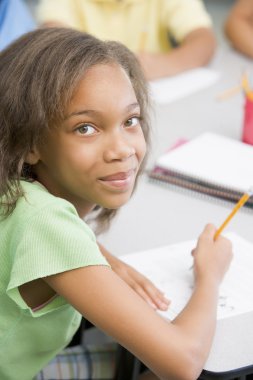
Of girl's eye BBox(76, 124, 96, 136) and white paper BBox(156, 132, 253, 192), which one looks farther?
white paper BBox(156, 132, 253, 192)

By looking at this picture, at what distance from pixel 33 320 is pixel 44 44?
43 cm

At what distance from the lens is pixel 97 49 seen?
1.00 metres

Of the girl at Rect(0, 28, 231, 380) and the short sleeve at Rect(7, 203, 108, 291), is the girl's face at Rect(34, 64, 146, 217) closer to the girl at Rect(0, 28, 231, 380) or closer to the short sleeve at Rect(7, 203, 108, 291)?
the girl at Rect(0, 28, 231, 380)

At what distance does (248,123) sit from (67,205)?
0.76m

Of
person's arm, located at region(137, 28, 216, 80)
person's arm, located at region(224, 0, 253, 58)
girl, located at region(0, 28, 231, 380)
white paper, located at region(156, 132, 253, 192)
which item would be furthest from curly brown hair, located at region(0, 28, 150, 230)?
person's arm, located at region(224, 0, 253, 58)

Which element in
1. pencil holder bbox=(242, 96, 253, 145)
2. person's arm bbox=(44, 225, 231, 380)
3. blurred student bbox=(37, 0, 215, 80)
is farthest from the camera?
blurred student bbox=(37, 0, 215, 80)

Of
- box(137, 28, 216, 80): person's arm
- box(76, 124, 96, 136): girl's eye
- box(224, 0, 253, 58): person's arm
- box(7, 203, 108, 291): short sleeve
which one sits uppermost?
box(76, 124, 96, 136): girl's eye

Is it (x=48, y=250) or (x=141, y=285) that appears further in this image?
(x=141, y=285)

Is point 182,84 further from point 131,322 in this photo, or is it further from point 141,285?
point 131,322

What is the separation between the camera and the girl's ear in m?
1.00

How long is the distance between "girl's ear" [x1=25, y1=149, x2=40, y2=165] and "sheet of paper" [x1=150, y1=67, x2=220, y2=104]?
89 centimetres

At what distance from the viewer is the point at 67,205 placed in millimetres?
920

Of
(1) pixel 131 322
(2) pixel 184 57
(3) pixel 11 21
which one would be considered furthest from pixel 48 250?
(2) pixel 184 57

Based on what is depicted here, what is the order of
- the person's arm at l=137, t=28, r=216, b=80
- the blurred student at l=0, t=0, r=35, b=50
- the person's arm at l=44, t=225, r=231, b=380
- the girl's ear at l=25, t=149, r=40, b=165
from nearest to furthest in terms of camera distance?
the person's arm at l=44, t=225, r=231, b=380 < the girl's ear at l=25, t=149, r=40, b=165 < the blurred student at l=0, t=0, r=35, b=50 < the person's arm at l=137, t=28, r=216, b=80
